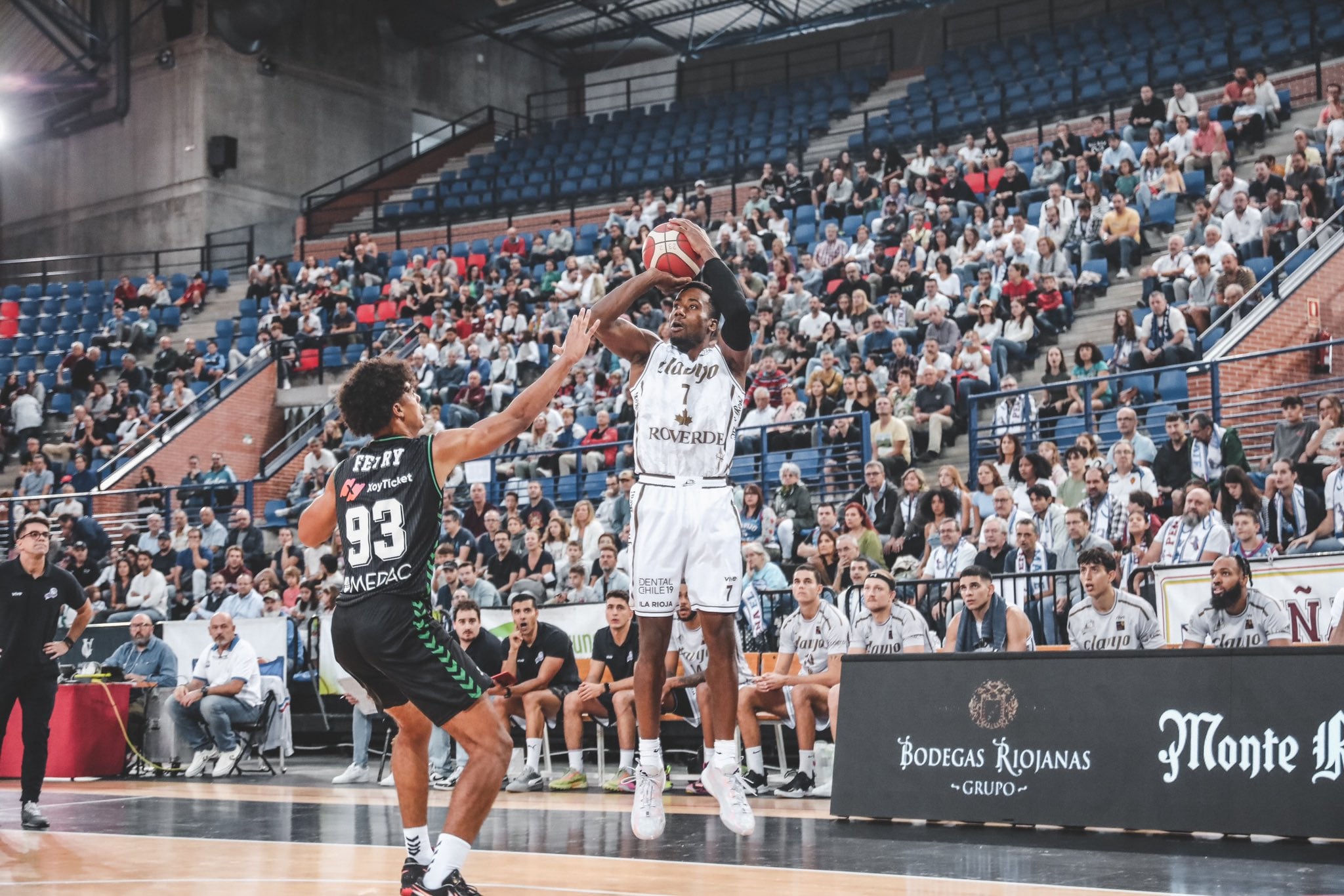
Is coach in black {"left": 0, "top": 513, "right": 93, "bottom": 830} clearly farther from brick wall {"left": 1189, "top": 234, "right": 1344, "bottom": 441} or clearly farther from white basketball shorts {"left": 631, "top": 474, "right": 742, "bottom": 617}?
brick wall {"left": 1189, "top": 234, "right": 1344, "bottom": 441}

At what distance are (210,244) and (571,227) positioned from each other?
8.85 meters

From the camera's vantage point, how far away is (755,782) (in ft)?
36.0

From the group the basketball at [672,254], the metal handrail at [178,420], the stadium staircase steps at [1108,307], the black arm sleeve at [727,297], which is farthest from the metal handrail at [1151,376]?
the metal handrail at [178,420]

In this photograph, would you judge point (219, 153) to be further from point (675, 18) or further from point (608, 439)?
point (608, 439)

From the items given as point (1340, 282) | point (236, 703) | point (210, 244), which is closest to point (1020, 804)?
point (236, 703)

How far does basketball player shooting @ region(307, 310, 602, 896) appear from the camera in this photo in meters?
5.78

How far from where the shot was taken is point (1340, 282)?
15.4 meters

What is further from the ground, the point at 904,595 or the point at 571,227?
the point at 571,227

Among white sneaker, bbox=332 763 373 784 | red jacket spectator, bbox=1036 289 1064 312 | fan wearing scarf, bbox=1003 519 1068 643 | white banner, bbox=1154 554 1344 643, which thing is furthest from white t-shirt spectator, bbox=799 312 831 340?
white banner, bbox=1154 554 1344 643

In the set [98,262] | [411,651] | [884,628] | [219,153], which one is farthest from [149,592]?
[98,262]

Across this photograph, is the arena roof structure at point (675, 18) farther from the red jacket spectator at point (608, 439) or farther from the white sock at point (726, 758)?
the white sock at point (726, 758)

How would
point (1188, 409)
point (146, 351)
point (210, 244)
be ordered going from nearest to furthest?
point (1188, 409) → point (146, 351) → point (210, 244)

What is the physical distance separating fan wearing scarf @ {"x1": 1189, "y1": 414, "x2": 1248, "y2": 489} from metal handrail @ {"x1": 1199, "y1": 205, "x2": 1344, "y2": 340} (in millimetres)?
2191

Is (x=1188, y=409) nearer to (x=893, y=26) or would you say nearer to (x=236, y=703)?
(x=236, y=703)
